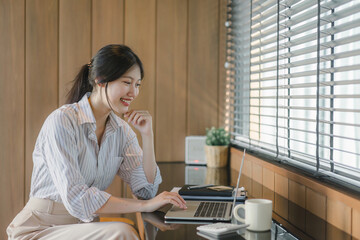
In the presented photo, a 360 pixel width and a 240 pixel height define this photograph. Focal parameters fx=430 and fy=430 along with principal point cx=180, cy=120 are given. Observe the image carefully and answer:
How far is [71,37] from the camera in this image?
9.05 feet

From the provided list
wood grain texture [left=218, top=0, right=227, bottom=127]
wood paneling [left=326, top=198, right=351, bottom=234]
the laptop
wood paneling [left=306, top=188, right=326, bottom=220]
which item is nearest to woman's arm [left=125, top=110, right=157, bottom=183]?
the laptop

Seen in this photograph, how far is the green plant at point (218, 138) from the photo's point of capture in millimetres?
2707

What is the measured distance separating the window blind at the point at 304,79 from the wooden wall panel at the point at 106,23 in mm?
734

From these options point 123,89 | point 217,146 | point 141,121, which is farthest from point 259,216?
point 217,146

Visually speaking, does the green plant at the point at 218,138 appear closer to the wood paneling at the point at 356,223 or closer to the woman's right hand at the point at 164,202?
the woman's right hand at the point at 164,202

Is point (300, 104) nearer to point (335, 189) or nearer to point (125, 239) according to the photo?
point (335, 189)

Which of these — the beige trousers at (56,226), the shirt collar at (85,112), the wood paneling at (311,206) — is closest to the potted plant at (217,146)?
the wood paneling at (311,206)

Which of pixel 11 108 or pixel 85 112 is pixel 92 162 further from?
pixel 11 108

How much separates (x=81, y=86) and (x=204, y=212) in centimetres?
82

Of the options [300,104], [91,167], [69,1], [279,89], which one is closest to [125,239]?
[91,167]

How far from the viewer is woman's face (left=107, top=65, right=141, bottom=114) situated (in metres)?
1.75

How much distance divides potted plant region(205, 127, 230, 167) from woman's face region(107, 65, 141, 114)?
101 centimetres

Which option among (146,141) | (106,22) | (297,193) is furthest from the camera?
(106,22)

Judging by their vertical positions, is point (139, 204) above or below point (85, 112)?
below
